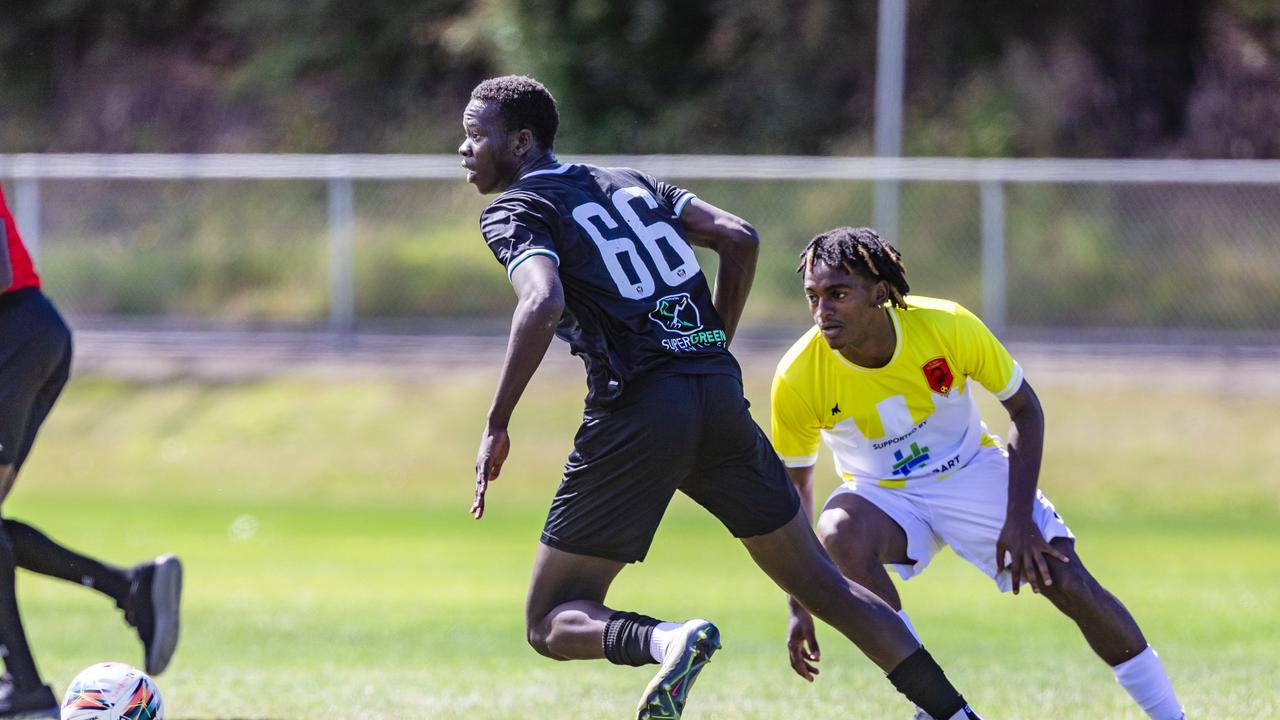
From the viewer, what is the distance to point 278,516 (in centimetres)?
1559

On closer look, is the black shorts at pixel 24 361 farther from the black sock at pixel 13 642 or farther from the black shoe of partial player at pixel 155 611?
the black shoe of partial player at pixel 155 611

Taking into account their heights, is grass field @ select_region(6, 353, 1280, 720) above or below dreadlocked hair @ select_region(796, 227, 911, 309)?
below

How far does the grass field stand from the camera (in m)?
7.34

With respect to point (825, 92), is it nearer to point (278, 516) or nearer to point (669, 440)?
point (278, 516)

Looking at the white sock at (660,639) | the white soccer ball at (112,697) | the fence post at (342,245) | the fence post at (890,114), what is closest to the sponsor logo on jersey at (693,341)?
the white sock at (660,639)

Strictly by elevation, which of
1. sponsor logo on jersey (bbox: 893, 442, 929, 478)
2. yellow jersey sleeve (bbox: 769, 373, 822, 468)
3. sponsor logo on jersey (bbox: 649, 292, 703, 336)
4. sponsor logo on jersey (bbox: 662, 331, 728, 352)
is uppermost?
sponsor logo on jersey (bbox: 649, 292, 703, 336)

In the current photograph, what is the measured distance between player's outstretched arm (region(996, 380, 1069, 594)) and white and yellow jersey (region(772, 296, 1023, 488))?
124 millimetres

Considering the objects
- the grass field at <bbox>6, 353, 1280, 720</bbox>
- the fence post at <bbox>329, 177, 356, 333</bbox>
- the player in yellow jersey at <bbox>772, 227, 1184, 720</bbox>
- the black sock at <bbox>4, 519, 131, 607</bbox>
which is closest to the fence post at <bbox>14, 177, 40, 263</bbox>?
the grass field at <bbox>6, 353, 1280, 720</bbox>

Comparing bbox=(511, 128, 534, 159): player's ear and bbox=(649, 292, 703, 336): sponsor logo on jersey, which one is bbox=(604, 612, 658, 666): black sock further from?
bbox=(511, 128, 534, 159): player's ear

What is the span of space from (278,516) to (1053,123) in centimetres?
1234

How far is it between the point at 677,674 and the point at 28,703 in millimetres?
2839

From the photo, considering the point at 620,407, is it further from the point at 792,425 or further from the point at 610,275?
the point at 792,425

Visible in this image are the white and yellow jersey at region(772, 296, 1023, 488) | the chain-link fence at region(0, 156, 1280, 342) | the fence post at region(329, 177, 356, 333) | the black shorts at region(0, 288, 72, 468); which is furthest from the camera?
the fence post at region(329, 177, 356, 333)

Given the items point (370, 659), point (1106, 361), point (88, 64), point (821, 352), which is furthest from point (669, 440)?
point (88, 64)
